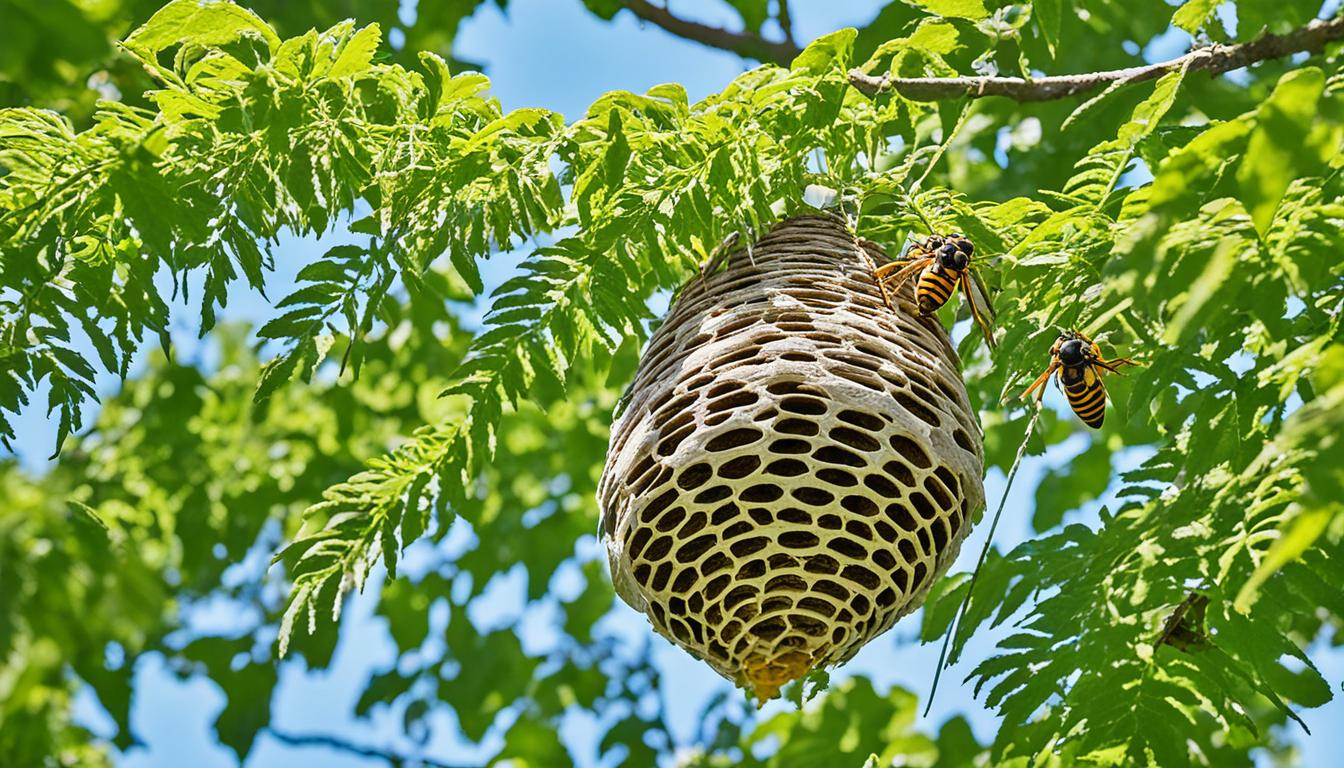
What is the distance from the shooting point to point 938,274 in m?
2.77

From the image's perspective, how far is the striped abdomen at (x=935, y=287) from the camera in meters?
2.76

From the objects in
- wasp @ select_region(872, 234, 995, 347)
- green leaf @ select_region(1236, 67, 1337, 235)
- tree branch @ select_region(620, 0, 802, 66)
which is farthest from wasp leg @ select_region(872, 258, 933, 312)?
tree branch @ select_region(620, 0, 802, 66)

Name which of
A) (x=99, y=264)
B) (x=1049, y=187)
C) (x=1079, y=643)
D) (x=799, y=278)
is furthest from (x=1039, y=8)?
(x=1049, y=187)

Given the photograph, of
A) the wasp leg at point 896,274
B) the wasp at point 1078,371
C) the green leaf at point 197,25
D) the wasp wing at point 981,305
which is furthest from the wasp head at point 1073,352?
the green leaf at point 197,25

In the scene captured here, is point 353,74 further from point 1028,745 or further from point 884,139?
point 1028,745

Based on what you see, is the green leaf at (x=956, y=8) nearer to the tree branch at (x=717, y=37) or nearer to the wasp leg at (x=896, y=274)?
the wasp leg at (x=896, y=274)

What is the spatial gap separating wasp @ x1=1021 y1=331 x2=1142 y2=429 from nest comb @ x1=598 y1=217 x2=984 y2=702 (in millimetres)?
191

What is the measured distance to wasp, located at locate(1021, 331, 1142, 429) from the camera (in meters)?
2.80

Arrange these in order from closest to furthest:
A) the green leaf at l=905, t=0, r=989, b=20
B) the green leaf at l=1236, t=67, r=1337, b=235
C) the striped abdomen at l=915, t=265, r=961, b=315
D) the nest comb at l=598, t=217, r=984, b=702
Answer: the green leaf at l=1236, t=67, r=1337, b=235, the nest comb at l=598, t=217, r=984, b=702, the striped abdomen at l=915, t=265, r=961, b=315, the green leaf at l=905, t=0, r=989, b=20

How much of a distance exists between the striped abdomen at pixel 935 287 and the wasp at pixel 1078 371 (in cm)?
22

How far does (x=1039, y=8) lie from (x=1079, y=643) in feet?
3.94

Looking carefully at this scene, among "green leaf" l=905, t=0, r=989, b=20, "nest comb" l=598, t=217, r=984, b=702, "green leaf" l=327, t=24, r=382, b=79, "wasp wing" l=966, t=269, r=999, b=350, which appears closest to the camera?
"nest comb" l=598, t=217, r=984, b=702

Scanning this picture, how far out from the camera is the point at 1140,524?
284 cm

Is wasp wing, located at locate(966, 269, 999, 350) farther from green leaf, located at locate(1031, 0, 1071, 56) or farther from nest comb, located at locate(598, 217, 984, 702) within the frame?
green leaf, located at locate(1031, 0, 1071, 56)
